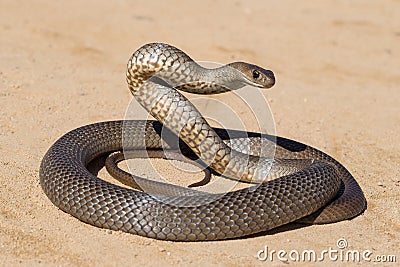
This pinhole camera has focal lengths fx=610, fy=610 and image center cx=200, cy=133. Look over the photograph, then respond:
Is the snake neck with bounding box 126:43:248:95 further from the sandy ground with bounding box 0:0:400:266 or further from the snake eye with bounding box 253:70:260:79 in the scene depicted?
the sandy ground with bounding box 0:0:400:266

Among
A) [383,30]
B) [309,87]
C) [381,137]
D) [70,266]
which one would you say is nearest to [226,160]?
[70,266]

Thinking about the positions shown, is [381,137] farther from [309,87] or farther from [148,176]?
[148,176]

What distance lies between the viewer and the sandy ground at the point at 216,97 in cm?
561

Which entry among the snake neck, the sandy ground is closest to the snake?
the snake neck

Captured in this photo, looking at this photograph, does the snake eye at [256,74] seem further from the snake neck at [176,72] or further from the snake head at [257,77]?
the snake neck at [176,72]

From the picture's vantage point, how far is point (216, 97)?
9.73m

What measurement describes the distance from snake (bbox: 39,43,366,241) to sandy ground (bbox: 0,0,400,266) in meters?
0.16

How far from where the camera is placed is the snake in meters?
5.68

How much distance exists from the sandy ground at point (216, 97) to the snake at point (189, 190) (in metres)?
0.16

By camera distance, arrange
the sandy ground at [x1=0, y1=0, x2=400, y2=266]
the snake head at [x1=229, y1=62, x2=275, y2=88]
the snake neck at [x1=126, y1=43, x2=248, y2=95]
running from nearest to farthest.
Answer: the sandy ground at [x1=0, y1=0, x2=400, y2=266] → the snake neck at [x1=126, y1=43, x2=248, y2=95] → the snake head at [x1=229, y1=62, x2=275, y2=88]

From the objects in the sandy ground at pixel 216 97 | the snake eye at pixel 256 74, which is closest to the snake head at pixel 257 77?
the snake eye at pixel 256 74

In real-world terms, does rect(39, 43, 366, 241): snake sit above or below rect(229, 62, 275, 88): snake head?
below

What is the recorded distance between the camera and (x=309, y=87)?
1083 cm

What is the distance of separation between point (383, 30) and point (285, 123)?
21.2 ft
